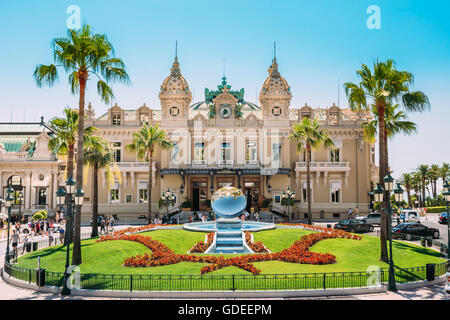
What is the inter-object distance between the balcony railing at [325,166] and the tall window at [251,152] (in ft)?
18.2

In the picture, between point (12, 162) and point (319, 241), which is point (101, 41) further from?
point (12, 162)

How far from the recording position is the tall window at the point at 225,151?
50906 millimetres

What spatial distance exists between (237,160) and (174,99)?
11549 mm

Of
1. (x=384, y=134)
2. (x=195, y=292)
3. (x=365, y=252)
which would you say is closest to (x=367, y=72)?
(x=384, y=134)

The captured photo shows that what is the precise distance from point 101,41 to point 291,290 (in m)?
15.0

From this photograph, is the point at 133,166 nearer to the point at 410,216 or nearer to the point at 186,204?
the point at 186,204

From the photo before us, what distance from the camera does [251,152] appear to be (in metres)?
51.0

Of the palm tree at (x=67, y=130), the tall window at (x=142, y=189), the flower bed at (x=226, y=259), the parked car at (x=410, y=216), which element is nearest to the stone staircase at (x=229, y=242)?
the flower bed at (x=226, y=259)

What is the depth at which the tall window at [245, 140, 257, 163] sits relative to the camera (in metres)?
50.8

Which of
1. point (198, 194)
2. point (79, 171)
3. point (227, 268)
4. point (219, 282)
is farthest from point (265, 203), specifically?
point (219, 282)

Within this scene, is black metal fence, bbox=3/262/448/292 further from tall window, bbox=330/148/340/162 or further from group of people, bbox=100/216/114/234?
tall window, bbox=330/148/340/162

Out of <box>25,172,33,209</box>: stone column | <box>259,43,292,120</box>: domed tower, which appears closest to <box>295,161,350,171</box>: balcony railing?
<box>259,43,292,120</box>: domed tower

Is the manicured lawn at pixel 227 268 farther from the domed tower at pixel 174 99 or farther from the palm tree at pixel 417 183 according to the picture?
the palm tree at pixel 417 183

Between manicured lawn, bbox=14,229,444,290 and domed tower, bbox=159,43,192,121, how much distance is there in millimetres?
25570
